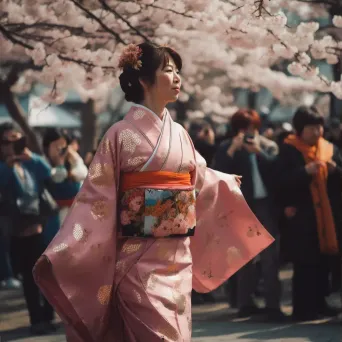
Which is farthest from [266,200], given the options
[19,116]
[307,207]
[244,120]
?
[19,116]

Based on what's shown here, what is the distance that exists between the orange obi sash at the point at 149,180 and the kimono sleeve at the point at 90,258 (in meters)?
0.06

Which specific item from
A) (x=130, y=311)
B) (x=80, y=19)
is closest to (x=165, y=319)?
(x=130, y=311)

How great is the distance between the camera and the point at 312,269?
9.03 m

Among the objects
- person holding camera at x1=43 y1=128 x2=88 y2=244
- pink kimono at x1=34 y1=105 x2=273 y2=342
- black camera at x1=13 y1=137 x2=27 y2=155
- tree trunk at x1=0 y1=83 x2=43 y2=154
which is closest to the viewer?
pink kimono at x1=34 y1=105 x2=273 y2=342

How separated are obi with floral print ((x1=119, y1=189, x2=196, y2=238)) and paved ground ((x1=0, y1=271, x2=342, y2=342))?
8.34 ft

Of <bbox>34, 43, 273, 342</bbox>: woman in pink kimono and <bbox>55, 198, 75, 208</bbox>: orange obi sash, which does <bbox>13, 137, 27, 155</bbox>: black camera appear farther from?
<bbox>34, 43, 273, 342</bbox>: woman in pink kimono

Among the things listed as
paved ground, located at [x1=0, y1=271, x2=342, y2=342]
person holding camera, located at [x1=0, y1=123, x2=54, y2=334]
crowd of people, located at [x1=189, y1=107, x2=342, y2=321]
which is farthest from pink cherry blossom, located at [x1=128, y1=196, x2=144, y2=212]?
crowd of people, located at [x1=189, y1=107, x2=342, y2=321]

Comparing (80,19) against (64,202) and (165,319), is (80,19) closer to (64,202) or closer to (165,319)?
(64,202)

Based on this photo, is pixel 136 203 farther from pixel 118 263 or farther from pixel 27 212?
pixel 27 212

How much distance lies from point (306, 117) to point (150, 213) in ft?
12.2

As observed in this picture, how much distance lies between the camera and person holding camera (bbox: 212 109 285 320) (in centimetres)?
A: 927

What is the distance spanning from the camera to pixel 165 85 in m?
5.79

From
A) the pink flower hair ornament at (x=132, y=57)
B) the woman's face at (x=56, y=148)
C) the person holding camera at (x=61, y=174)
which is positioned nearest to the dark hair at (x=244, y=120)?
the person holding camera at (x=61, y=174)

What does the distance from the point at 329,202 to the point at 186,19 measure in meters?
2.08
